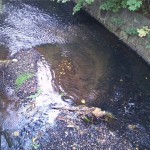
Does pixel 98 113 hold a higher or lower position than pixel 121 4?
lower

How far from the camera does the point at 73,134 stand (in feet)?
25.2

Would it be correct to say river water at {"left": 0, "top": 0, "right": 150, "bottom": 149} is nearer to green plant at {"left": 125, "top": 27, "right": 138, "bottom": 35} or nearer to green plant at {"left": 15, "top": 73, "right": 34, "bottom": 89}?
green plant at {"left": 15, "top": 73, "right": 34, "bottom": 89}

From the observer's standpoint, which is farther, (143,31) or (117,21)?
(117,21)

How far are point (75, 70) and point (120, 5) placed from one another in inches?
156

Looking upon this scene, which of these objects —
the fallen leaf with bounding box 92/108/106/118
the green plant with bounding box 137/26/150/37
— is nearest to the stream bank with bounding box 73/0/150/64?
the green plant with bounding box 137/26/150/37

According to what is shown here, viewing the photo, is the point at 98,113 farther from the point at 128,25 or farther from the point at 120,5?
the point at 120,5

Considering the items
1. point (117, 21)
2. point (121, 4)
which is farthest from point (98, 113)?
point (121, 4)

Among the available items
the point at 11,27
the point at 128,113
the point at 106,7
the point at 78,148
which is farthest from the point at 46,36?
the point at 78,148

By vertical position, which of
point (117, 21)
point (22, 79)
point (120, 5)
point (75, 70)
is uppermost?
point (120, 5)

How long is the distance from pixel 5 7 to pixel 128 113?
10607 millimetres

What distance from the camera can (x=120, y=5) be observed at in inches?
486

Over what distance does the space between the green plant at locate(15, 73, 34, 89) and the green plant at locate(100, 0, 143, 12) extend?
4.74 m

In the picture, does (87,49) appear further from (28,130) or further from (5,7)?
(5,7)

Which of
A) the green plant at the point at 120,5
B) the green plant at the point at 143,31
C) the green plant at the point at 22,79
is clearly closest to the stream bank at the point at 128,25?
the green plant at the point at 143,31
